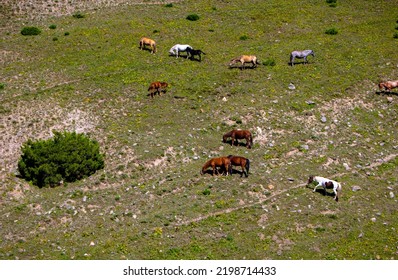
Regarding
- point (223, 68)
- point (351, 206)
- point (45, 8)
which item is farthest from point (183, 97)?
point (45, 8)

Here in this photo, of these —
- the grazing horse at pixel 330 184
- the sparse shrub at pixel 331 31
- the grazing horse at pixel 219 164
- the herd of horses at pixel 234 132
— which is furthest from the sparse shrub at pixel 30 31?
the grazing horse at pixel 330 184

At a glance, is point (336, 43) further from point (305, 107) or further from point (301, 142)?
point (301, 142)

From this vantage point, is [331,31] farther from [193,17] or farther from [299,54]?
[193,17]

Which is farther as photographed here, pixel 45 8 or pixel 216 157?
pixel 45 8

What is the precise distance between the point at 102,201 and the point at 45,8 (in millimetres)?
36559

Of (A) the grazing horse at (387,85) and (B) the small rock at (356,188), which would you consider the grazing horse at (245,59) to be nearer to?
(A) the grazing horse at (387,85)

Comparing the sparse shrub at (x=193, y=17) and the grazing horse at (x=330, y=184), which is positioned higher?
the sparse shrub at (x=193, y=17)

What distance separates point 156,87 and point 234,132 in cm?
843

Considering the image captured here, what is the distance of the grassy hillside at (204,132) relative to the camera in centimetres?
2411

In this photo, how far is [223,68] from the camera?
41594 millimetres

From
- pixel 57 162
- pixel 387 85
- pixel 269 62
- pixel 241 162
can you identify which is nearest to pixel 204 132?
pixel 241 162

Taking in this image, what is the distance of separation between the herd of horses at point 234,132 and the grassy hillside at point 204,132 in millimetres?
581

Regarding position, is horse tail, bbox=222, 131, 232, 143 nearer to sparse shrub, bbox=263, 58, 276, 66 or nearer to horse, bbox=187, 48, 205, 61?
sparse shrub, bbox=263, 58, 276, 66
